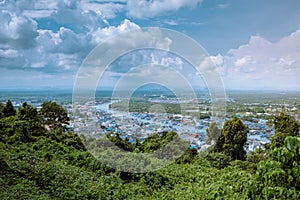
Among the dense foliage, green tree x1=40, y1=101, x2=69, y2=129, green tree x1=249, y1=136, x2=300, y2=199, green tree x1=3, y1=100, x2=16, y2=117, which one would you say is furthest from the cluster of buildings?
green tree x1=249, y1=136, x2=300, y2=199

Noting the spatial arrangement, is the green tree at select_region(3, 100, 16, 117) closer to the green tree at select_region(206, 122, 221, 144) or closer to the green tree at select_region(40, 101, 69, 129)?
the green tree at select_region(40, 101, 69, 129)

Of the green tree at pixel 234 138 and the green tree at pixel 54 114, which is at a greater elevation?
the green tree at pixel 54 114

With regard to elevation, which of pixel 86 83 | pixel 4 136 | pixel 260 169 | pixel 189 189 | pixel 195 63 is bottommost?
pixel 189 189

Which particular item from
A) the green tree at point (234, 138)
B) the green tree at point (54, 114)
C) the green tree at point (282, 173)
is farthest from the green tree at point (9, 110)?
the green tree at point (282, 173)

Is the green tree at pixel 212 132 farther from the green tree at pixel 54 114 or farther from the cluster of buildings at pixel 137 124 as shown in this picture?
the green tree at pixel 54 114

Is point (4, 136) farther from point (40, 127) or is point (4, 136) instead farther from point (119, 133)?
point (119, 133)

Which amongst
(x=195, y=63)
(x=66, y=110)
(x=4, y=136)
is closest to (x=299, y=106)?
(x=195, y=63)

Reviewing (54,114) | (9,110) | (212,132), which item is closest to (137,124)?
(212,132)
